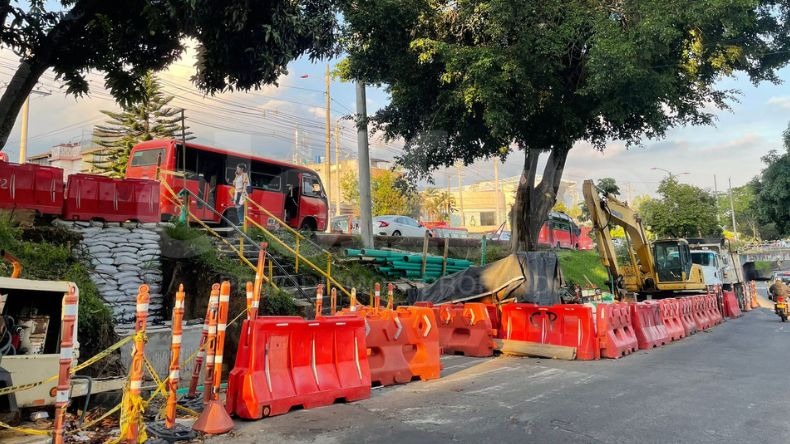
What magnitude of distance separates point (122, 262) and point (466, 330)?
6719 millimetres

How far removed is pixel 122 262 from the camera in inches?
407

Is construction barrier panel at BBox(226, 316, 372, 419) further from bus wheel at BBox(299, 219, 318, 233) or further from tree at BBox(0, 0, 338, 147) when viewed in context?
bus wheel at BBox(299, 219, 318, 233)

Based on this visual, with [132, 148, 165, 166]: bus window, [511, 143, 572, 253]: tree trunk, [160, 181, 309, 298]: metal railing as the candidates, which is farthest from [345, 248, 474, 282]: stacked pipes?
[132, 148, 165, 166]: bus window

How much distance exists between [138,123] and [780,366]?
3466 cm

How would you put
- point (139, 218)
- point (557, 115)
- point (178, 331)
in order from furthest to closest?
point (557, 115) < point (139, 218) < point (178, 331)

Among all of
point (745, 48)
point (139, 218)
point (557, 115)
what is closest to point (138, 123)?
point (139, 218)

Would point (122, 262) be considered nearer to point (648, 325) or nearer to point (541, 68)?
point (541, 68)

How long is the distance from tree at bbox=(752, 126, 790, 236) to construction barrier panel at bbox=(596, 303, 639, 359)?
21338 mm

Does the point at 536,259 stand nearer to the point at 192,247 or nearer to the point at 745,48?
the point at 192,247

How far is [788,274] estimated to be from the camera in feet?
129

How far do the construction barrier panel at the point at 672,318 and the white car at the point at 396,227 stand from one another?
13688mm

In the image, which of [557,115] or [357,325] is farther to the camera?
[557,115]

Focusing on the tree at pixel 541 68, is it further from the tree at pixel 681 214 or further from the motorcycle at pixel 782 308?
the tree at pixel 681 214

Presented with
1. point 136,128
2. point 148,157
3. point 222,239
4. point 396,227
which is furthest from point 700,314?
point 136,128
